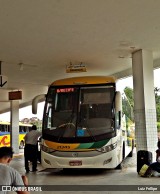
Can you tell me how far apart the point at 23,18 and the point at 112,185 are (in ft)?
15.4

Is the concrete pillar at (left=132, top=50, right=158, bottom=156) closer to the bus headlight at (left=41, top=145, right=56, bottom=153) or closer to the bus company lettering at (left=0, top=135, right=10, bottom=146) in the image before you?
the bus headlight at (left=41, top=145, right=56, bottom=153)

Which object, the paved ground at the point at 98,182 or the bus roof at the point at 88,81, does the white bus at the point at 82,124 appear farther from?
the paved ground at the point at 98,182

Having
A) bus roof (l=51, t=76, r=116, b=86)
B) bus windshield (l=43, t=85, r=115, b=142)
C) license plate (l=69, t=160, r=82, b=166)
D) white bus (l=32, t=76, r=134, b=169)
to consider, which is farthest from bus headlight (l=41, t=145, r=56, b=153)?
bus roof (l=51, t=76, r=116, b=86)

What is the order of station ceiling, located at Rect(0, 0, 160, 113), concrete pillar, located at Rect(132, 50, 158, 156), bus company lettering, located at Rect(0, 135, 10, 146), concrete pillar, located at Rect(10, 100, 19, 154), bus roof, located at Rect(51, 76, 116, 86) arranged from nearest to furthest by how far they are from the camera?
station ceiling, located at Rect(0, 0, 160, 113) → bus roof, located at Rect(51, 76, 116, 86) → concrete pillar, located at Rect(132, 50, 158, 156) → concrete pillar, located at Rect(10, 100, 19, 154) → bus company lettering, located at Rect(0, 135, 10, 146)

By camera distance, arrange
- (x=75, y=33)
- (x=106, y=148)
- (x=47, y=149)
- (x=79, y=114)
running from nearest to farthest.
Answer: (x=75, y=33)
(x=106, y=148)
(x=47, y=149)
(x=79, y=114)

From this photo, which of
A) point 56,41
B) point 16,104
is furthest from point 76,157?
point 16,104

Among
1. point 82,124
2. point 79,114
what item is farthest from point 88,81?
point 82,124

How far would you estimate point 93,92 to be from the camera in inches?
402

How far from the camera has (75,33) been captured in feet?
30.4

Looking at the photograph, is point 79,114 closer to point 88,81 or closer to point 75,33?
point 88,81

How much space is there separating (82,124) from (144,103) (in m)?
2.76

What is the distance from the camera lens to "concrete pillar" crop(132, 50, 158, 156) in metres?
11.1

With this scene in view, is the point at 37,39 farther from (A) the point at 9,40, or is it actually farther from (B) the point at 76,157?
(B) the point at 76,157

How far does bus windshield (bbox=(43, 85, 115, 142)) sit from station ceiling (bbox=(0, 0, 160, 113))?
1.54 m
